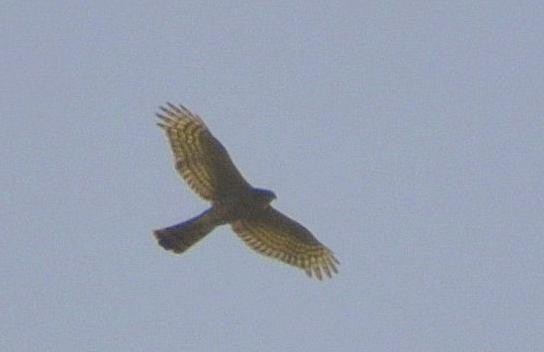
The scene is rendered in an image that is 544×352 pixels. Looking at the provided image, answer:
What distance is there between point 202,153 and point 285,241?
2.25m

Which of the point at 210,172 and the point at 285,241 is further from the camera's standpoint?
the point at 285,241

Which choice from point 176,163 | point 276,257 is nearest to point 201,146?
point 176,163

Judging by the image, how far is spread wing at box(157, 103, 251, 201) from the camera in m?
27.8

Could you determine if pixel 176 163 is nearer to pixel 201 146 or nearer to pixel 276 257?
pixel 201 146

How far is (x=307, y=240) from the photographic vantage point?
29.1 meters

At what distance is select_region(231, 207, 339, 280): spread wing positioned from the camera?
28609mm

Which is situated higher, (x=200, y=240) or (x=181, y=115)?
(x=181, y=115)

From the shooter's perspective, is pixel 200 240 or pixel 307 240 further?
pixel 307 240

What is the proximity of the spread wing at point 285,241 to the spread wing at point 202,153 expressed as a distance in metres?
0.89

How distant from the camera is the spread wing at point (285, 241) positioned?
28609mm

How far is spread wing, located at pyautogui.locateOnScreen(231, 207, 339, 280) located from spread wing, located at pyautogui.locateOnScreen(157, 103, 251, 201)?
886 millimetres

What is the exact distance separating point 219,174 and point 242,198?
0.53 meters

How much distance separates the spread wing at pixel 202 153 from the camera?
91.1 ft

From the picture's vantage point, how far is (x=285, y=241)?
1142 inches
